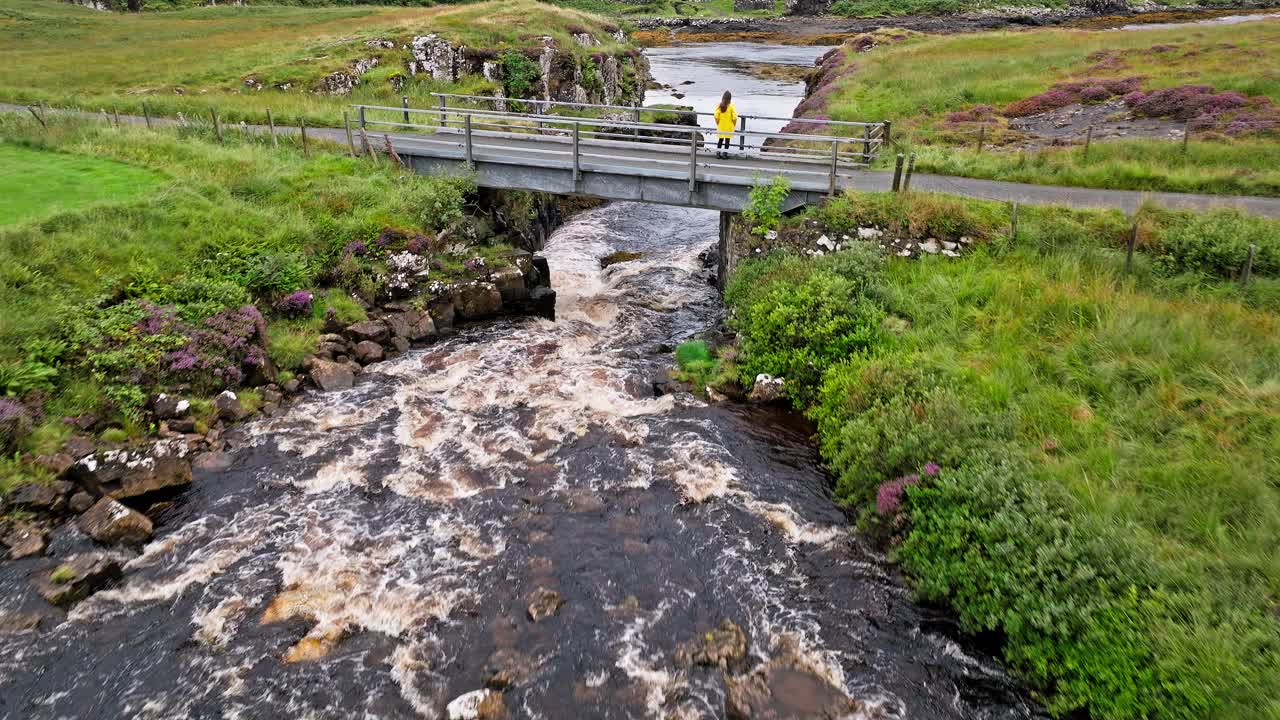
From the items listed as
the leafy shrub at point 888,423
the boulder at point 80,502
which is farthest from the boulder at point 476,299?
the leafy shrub at point 888,423

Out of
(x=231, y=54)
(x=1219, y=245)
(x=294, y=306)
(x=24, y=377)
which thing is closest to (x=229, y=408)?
(x=24, y=377)

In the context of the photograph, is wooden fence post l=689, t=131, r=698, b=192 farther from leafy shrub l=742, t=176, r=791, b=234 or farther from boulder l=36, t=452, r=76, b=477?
boulder l=36, t=452, r=76, b=477

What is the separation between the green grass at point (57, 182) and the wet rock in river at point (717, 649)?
721 inches

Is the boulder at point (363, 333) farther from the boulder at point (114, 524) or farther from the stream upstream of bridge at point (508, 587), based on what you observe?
the boulder at point (114, 524)

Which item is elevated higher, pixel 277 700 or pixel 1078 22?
pixel 1078 22

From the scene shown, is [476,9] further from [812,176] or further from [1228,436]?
[1228,436]

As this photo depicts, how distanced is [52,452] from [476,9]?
48327mm

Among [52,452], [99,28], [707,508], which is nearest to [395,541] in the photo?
[707,508]

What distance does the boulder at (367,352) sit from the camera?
1812 cm

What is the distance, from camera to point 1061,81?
39156mm

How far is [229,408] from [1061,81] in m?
43.3

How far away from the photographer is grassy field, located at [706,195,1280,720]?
26.7 ft

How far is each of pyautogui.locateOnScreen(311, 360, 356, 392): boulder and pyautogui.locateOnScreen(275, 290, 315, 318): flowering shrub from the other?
188cm

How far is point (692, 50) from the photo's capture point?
109875mm
